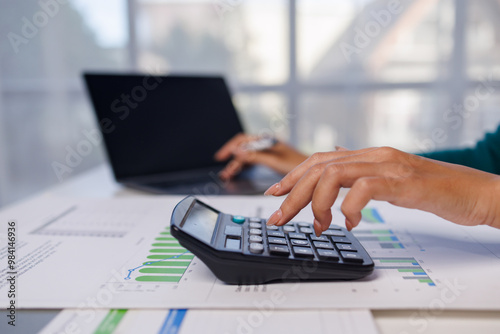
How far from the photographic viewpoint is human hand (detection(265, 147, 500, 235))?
18.4 inches

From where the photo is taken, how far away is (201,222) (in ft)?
1.65

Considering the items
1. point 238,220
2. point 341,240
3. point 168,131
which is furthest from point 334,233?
point 168,131

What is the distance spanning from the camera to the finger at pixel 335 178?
48cm

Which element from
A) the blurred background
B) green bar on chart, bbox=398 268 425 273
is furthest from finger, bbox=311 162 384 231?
the blurred background

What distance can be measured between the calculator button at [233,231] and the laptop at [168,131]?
0.36 m

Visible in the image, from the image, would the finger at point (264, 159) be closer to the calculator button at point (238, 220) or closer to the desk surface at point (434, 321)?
the calculator button at point (238, 220)

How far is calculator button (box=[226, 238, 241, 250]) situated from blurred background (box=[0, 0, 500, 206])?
2065mm

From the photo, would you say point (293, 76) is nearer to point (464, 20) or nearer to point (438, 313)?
point (464, 20)

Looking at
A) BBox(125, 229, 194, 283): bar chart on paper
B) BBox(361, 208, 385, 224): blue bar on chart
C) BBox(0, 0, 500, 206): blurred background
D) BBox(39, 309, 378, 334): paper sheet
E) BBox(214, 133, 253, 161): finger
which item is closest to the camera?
BBox(39, 309, 378, 334): paper sheet

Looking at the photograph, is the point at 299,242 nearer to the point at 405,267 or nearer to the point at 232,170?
the point at 405,267

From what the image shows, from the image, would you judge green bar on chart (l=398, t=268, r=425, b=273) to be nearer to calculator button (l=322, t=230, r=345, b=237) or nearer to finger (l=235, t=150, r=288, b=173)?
calculator button (l=322, t=230, r=345, b=237)

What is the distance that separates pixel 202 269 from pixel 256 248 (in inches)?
3.0

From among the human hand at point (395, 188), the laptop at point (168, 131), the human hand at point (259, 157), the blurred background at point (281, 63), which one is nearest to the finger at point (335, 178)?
the human hand at point (395, 188)

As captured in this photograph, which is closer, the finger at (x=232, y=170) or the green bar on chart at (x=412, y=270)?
the green bar on chart at (x=412, y=270)
